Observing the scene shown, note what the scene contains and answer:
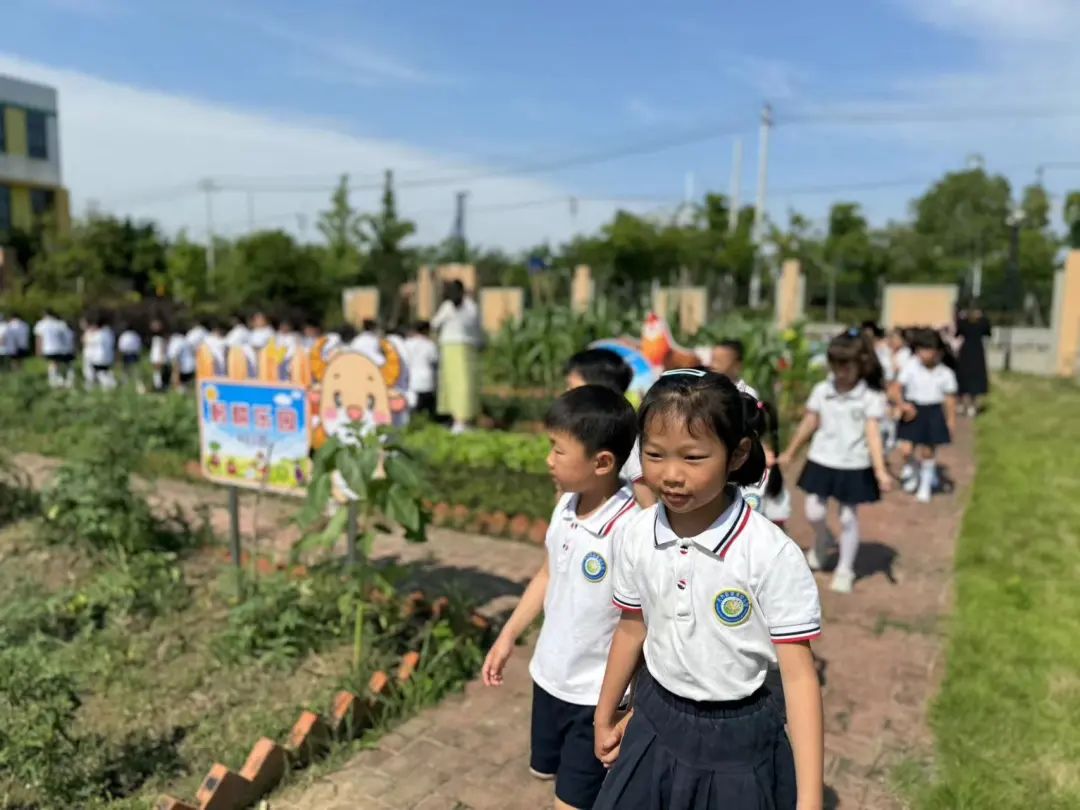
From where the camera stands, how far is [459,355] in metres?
9.54

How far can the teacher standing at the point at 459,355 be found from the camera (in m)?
9.58

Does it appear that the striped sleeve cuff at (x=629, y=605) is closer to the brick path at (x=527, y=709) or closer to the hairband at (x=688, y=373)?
the hairband at (x=688, y=373)

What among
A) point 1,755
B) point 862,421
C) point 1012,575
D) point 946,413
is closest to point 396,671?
point 1,755

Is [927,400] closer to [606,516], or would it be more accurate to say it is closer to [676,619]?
[606,516]

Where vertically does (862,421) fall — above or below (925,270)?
below

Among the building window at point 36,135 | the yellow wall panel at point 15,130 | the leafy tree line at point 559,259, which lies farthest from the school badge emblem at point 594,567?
the building window at point 36,135

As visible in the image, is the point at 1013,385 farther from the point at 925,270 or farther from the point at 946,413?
the point at 925,270

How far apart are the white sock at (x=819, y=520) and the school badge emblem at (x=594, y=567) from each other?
3207mm

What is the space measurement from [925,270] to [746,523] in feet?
133

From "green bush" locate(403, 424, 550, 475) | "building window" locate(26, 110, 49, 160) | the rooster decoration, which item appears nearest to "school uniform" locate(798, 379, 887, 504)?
the rooster decoration

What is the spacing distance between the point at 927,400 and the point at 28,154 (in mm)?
37826

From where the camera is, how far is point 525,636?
4.16m

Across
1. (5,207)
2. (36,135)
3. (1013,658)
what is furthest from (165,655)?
(36,135)

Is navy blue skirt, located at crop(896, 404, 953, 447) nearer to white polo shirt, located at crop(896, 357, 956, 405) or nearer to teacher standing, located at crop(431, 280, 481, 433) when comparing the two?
white polo shirt, located at crop(896, 357, 956, 405)
